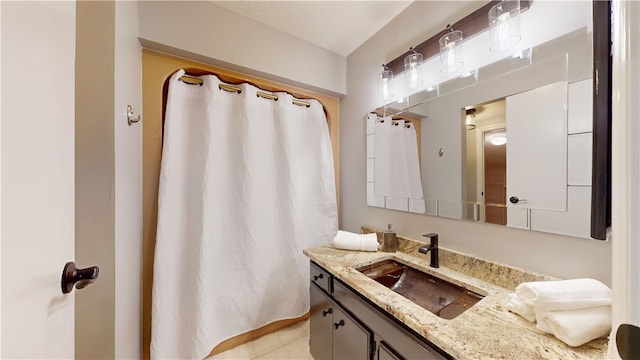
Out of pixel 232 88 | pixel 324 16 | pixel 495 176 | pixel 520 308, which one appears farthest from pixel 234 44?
pixel 520 308

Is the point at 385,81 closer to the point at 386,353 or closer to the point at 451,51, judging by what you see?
the point at 451,51

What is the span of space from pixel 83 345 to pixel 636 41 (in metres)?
1.74

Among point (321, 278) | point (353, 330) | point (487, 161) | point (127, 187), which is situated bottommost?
point (353, 330)

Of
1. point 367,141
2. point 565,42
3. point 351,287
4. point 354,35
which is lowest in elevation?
point 351,287

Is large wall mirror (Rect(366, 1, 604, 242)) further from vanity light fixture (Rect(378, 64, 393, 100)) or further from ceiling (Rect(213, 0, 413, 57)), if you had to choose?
ceiling (Rect(213, 0, 413, 57))

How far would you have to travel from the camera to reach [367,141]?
181 cm

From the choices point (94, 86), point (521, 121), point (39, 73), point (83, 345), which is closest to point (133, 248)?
point (83, 345)

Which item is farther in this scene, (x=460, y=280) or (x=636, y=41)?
(x=460, y=280)

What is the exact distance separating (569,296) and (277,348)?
67.9 inches

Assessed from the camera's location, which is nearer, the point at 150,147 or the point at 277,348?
the point at 150,147

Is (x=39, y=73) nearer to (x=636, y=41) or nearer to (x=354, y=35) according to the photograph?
(x=636, y=41)

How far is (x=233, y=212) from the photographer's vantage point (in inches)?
64.7

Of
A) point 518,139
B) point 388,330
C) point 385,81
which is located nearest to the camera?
point 388,330

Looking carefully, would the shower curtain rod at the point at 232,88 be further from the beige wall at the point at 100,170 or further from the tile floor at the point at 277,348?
the tile floor at the point at 277,348
